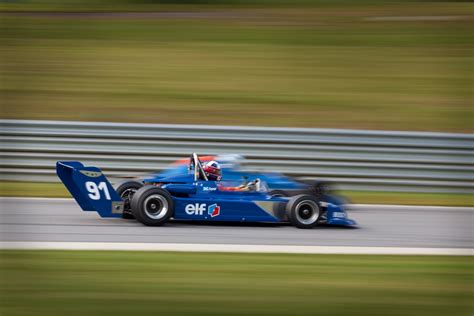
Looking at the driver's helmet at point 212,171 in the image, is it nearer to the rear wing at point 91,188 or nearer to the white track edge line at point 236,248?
the rear wing at point 91,188

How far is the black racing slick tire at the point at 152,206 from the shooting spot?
785 centimetres

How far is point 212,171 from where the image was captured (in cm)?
835

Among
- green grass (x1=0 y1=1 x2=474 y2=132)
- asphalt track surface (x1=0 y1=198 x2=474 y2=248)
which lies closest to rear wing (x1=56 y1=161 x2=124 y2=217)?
asphalt track surface (x1=0 y1=198 x2=474 y2=248)

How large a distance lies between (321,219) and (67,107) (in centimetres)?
520

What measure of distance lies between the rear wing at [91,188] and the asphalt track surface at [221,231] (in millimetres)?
161

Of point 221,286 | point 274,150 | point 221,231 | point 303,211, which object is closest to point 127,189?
point 221,231

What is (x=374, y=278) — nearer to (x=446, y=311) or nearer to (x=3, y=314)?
(x=446, y=311)

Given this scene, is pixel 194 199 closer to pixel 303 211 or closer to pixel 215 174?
pixel 215 174

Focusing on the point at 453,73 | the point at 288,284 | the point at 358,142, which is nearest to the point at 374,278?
the point at 288,284

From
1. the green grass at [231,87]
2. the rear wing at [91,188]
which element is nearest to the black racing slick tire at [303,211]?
the rear wing at [91,188]

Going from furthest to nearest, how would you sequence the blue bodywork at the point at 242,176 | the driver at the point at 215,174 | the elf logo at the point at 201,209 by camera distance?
the blue bodywork at the point at 242,176 < the driver at the point at 215,174 < the elf logo at the point at 201,209

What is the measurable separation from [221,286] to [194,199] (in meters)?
3.30

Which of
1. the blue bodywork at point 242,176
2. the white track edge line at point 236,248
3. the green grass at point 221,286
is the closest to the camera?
the green grass at point 221,286

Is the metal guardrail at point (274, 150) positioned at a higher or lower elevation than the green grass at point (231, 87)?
lower
